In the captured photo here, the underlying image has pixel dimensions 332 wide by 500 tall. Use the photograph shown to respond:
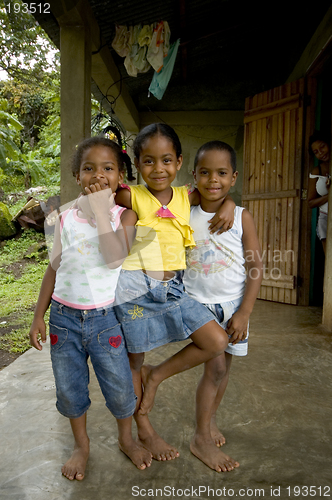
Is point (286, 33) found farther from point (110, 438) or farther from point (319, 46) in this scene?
point (110, 438)

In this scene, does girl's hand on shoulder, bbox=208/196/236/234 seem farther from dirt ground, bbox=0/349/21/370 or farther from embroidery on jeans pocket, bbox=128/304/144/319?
dirt ground, bbox=0/349/21/370

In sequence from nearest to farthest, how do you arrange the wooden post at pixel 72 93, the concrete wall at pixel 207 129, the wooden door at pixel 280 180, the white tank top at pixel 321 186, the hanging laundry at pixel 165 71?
the wooden post at pixel 72 93
the white tank top at pixel 321 186
the hanging laundry at pixel 165 71
the wooden door at pixel 280 180
the concrete wall at pixel 207 129

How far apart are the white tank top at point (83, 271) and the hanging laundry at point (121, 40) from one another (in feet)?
10.2

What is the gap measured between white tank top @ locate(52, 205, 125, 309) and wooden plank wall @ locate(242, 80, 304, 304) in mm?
3300

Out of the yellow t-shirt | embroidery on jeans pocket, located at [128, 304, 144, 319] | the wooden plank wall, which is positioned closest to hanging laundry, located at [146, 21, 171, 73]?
the wooden plank wall

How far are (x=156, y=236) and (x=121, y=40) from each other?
3.25m

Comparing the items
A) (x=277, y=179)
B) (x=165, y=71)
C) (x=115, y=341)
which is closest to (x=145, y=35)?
(x=165, y=71)

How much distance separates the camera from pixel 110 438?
1.61 m

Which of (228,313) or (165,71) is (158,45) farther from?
(228,313)

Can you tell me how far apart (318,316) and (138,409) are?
2.80 m

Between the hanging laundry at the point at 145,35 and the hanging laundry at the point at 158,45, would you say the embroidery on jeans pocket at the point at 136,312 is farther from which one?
the hanging laundry at the point at 145,35

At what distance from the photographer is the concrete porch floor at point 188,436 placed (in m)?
1.30

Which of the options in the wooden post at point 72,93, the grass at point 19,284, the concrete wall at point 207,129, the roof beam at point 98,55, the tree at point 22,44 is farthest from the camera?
the concrete wall at point 207,129

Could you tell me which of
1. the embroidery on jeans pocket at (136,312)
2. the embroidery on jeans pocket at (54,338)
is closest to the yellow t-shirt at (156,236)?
the embroidery on jeans pocket at (136,312)
